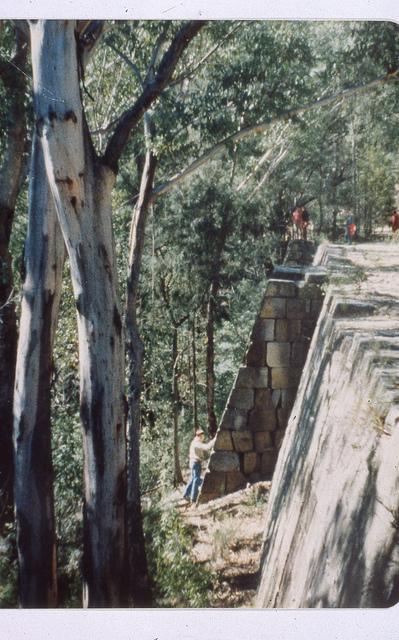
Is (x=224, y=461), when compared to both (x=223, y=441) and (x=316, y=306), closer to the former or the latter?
(x=223, y=441)

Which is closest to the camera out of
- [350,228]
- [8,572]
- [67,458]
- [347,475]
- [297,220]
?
[347,475]

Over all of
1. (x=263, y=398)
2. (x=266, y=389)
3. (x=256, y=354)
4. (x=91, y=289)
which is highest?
(x=91, y=289)

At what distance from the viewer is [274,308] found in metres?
6.85

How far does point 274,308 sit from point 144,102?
13.1ft

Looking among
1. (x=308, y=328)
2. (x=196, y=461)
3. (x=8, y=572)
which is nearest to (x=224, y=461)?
(x=196, y=461)

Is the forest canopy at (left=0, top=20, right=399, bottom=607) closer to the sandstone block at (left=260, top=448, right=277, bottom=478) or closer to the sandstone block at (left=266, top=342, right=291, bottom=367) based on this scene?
the sandstone block at (left=260, top=448, right=277, bottom=478)

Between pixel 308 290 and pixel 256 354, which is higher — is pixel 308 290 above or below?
above

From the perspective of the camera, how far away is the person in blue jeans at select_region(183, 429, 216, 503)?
666cm

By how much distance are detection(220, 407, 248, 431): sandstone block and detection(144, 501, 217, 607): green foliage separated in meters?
1.84

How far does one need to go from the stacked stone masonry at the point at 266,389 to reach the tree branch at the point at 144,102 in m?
3.44

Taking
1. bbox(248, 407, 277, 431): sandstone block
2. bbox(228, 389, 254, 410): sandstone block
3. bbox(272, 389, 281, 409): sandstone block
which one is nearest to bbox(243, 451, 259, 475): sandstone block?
bbox(248, 407, 277, 431): sandstone block

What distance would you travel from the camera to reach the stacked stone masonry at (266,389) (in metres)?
6.74
